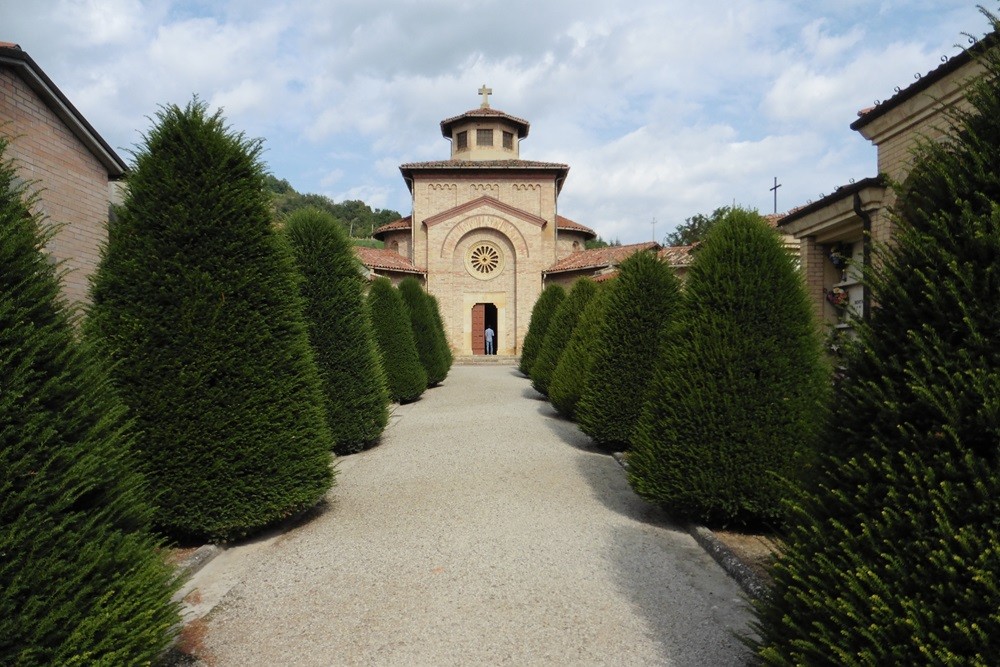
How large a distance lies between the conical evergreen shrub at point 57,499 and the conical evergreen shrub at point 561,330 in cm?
1245

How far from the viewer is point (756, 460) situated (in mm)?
5730

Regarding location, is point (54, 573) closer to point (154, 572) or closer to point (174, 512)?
point (154, 572)

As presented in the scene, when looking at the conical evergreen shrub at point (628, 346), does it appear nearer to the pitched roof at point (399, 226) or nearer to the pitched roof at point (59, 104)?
the pitched roof at point (59, 104)

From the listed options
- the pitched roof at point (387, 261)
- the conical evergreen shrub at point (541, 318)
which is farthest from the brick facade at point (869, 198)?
the pitched roof at point (387, 261)

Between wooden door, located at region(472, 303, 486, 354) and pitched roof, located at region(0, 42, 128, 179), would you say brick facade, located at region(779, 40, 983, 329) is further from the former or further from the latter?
wooden door, located at region(472, 303, 486, 354)

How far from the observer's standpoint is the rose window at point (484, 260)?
3419 centimetres

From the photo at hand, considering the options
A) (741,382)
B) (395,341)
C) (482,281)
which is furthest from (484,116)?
(741,382)

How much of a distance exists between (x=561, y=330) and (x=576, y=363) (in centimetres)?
409

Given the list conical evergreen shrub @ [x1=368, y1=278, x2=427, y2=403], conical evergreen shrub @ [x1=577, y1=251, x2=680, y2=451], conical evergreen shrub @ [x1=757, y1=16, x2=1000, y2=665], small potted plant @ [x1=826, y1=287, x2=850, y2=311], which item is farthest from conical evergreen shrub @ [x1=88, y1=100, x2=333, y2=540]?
conical evergreen shrub @ [x1=368, y1=278, x2=427, y2=403]

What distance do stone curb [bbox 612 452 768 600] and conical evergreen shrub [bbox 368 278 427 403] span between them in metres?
10.1

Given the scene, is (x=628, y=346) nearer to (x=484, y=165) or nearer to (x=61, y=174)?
(x=61, y=174)

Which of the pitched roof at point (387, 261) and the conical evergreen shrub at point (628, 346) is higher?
the pitched roof at point (387, 261)

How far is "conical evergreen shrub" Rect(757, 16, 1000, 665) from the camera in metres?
1.99

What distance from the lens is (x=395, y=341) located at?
15336 millimetres
